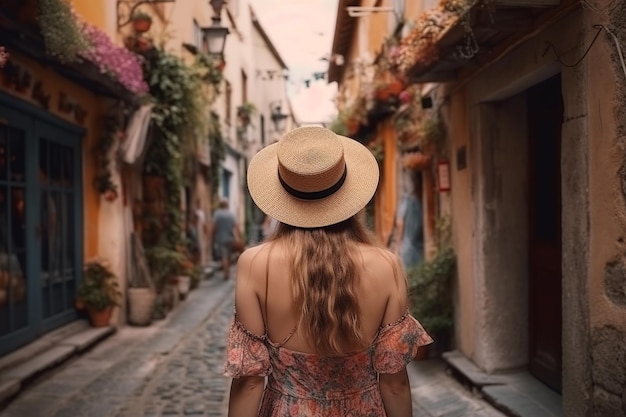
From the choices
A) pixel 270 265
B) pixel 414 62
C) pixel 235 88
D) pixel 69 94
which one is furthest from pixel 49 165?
pixel 235 88

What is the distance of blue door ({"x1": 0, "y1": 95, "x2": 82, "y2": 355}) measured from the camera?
19.8 ft

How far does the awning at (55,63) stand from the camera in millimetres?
5102

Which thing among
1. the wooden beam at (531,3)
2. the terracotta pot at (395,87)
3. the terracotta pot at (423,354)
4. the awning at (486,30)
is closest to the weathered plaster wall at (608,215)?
the wooden beam at (531,3)

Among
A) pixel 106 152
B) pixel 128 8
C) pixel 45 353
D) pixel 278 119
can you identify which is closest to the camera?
pixel 45 353

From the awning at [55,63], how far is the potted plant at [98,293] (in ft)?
6.89

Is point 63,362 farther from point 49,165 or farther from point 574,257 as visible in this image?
point 574,257

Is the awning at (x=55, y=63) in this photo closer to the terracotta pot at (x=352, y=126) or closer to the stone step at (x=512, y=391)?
the terracotta pot at (x=352, y=126)

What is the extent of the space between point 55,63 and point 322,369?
542 cm

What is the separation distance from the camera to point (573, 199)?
12.6 feet

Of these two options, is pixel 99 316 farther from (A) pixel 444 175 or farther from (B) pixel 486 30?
(B) pixel 486 30

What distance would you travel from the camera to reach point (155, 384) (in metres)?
5.91

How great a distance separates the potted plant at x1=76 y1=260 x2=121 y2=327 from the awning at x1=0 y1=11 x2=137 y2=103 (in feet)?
6.89

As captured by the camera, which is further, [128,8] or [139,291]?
[128,8]

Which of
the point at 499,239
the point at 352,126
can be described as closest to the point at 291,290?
the point at 499,239
